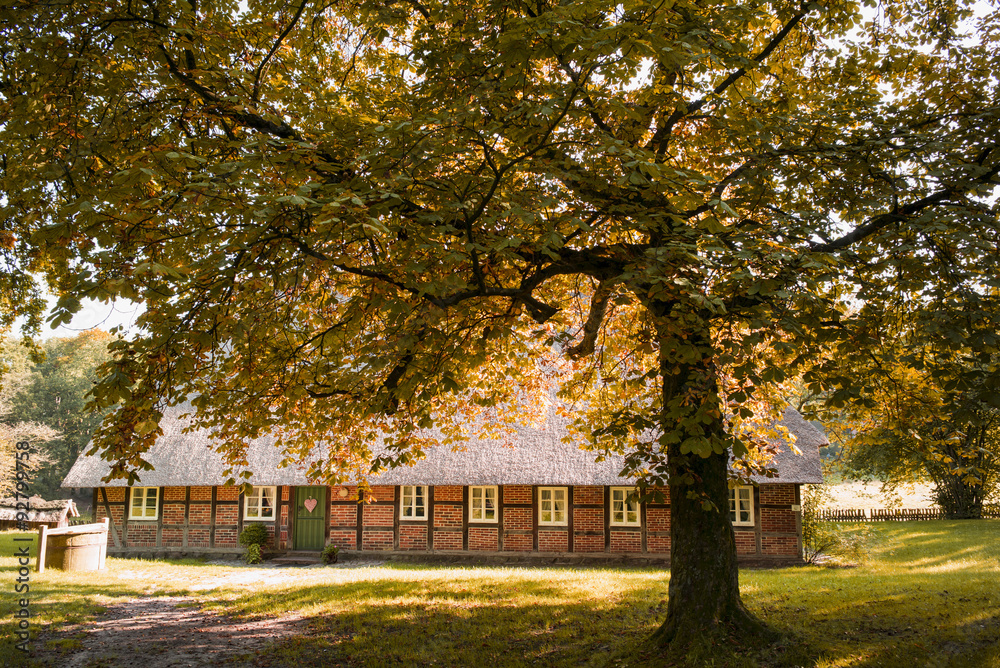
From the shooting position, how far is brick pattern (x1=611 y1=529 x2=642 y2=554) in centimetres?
1592

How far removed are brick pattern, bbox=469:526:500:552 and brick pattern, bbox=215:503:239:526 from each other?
23.1ft

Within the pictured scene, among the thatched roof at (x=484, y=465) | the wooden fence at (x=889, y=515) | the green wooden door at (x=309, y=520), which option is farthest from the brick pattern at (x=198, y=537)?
the wooden fence at (x=889, y=515)

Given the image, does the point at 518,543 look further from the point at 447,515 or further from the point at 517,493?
the point at 447,515

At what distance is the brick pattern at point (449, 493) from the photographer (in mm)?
16953

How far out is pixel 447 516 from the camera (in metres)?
17.0

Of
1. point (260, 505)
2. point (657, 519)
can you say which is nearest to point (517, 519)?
point (657, 519)

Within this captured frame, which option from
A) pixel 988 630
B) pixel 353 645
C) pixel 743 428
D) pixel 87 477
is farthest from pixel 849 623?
pixel 87 477

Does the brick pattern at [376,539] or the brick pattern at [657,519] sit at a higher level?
the brick pattern at [657,519]

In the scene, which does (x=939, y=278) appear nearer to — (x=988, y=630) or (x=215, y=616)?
(x=988, y=630)

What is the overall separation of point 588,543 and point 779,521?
4.67 metres

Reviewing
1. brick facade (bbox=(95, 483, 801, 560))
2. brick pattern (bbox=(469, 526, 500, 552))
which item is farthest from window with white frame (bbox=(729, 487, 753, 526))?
brick pattern (bbox=(469, 526, 500, 552))

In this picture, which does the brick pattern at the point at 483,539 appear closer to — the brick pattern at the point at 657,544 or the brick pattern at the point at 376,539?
the brick pattern at the point at 376,539

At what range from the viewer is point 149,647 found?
28.0 feet

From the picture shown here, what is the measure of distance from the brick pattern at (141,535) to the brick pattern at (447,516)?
28.4ft
